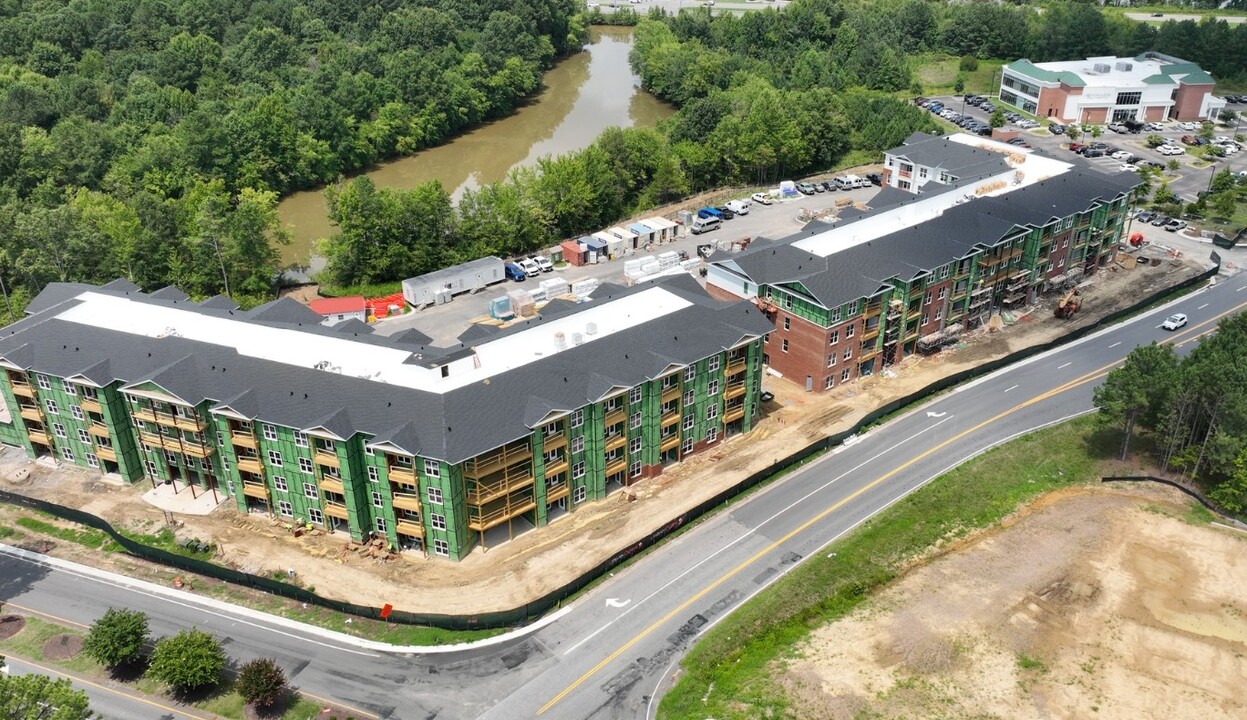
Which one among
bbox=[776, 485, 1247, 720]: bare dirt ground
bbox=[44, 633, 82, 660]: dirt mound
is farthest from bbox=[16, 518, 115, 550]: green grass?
bbox=[776, 485, 1247, 720]: bare dirt ground

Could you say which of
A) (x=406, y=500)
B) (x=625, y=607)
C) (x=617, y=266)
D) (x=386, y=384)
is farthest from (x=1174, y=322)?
(x=386, y=384)

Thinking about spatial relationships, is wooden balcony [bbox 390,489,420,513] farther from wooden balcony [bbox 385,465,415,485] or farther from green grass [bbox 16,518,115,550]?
green grass [bbox 16,518,115,550]

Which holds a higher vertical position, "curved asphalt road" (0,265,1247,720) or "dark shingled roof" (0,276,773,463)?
"dark shingled roof" (0,276,773,463)

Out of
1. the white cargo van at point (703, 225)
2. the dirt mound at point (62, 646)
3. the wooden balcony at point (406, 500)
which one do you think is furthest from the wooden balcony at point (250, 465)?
the white cargo van at point (703, 225)

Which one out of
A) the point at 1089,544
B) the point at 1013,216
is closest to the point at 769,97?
the point at 1013,216

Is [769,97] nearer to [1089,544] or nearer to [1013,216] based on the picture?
[1013,216]

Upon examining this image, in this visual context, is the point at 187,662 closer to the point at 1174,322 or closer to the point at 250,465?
the point at 250,465
